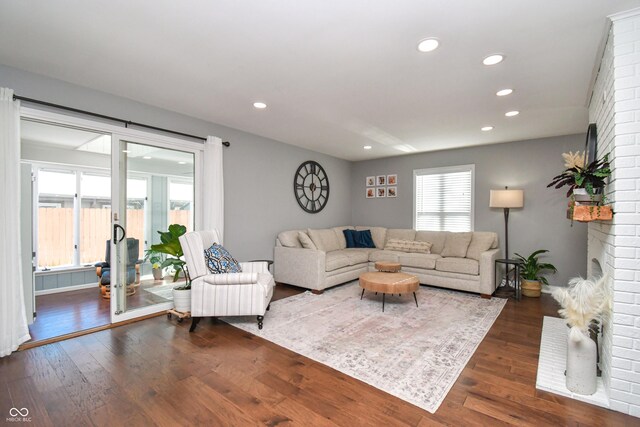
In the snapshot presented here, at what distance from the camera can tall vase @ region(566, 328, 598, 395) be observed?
201cm

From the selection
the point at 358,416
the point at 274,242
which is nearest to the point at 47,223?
the point at 274,242

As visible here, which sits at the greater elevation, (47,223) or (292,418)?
(47,223)

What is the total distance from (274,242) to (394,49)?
12.1 ft

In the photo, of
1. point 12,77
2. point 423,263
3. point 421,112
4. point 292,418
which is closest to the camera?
point 292,418

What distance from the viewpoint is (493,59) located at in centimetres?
244

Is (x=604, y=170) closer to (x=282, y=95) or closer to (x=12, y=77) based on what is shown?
(x=282, y=95)

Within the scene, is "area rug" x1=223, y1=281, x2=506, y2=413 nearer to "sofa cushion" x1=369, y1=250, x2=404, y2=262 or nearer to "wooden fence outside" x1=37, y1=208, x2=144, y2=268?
"sofa cushion" x1=369, y1=250, x2=404, y2=262

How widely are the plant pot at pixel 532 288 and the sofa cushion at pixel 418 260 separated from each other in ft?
4.34

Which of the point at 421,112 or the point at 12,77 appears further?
the point at 421,112

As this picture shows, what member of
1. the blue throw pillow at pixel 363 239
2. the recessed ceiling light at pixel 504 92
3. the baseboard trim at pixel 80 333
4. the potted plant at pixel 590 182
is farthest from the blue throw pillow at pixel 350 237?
the potted plant at pixel 590 182

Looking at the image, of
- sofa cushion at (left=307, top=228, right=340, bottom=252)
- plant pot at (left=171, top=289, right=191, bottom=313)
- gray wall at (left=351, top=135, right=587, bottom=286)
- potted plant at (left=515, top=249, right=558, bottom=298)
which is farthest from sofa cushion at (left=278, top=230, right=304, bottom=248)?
potted plant at (left=515, top=249, right=558, bottom=298)

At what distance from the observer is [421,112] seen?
369 centimetres

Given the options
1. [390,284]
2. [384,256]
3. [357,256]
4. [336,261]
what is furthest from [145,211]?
[384,256]

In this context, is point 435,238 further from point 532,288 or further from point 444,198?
point 532,288
